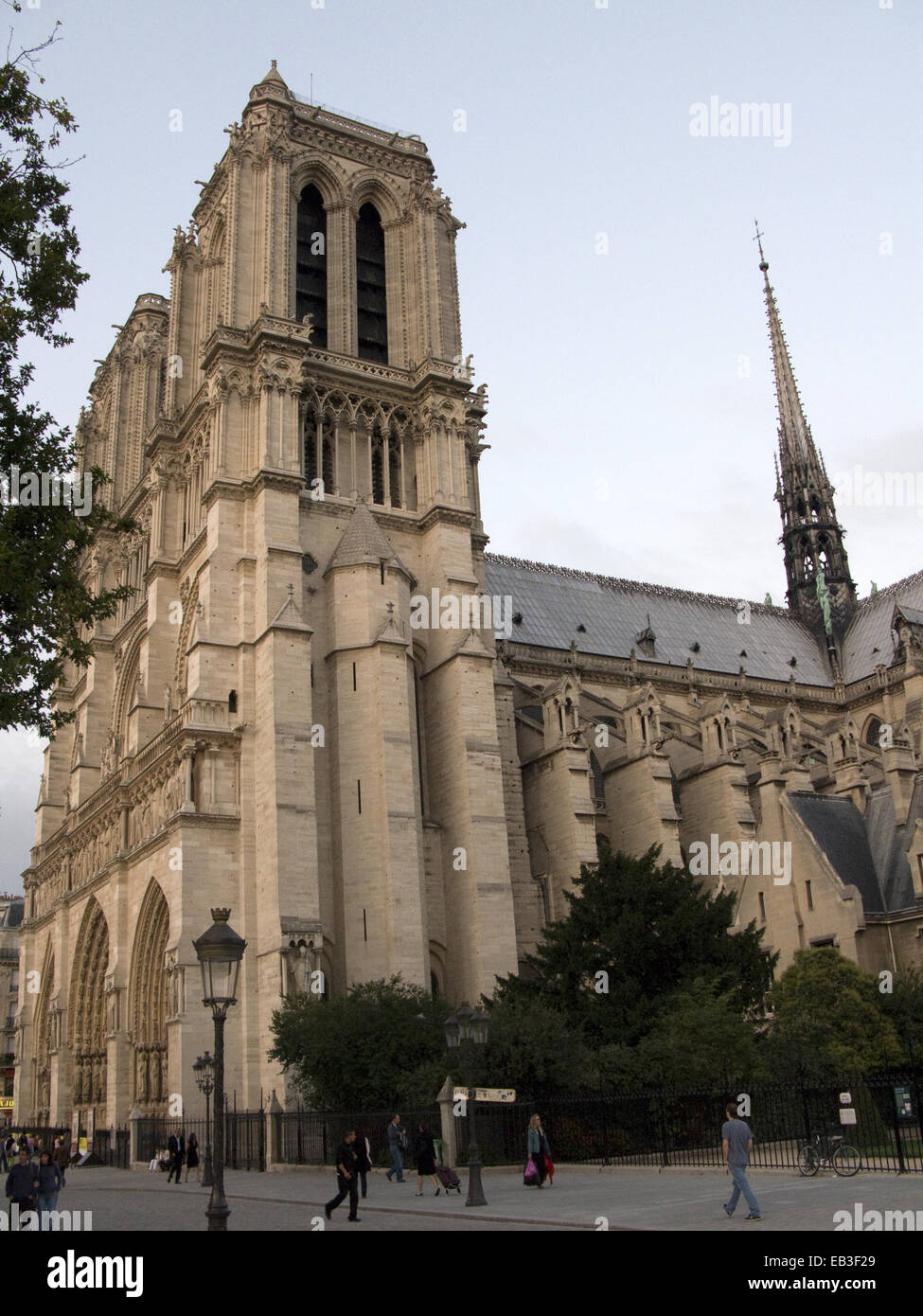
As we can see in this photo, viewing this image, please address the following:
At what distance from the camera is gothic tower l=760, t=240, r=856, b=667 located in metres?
63.4

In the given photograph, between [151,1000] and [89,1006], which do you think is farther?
[89,1006]

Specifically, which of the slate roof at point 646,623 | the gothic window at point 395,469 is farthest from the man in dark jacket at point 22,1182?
the slate roof at point 646,623

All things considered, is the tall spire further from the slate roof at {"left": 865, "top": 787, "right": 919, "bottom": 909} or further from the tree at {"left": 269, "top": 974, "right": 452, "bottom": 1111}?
the tree at {"left": 269, "top": 974, "right": 452, "bottom": 1111}

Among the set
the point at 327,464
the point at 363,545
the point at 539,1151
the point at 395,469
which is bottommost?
the point at 539,1151

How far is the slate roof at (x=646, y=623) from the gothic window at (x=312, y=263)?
576 inches

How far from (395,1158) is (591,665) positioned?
93.5 feet

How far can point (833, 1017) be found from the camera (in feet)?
93.8

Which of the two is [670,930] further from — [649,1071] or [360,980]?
[360,980]

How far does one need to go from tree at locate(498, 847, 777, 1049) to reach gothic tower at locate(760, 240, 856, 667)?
35.2 metres

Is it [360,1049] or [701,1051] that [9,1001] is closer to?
[360,1049]

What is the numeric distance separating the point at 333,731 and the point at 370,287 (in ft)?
58.8

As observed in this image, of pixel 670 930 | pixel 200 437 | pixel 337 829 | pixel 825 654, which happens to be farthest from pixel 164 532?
pixel 825 654

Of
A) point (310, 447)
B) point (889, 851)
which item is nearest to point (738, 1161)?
point (889, 851)

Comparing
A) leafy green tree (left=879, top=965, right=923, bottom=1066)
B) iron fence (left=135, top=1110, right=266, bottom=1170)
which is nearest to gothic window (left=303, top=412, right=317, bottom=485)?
iron fence (left=135, top=1110, right=266, bottom=1170)
